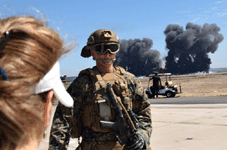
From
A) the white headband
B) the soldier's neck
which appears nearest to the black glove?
the soldier's neck

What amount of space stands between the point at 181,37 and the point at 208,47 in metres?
11.3

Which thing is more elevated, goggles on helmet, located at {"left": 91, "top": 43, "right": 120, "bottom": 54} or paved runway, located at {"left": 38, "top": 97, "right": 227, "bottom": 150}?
goggles on helmet, located at {"left": 91, "top": 43, "right": 120, "bottom": 54}

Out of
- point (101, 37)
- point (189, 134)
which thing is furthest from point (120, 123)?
point (189, 134)

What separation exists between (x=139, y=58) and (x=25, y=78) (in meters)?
105

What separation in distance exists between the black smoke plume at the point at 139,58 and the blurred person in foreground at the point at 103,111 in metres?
102

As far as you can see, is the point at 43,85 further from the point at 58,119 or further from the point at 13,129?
the point at 58,119

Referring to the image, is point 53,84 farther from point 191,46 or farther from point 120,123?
point 191,46

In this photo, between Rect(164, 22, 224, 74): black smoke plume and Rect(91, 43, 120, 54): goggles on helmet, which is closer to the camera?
Rect(91, 43, 120, 54): goggles on helmet

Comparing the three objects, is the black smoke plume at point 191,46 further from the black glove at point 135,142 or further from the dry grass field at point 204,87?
the black glove at point 135,142

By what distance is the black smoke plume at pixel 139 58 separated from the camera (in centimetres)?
10475

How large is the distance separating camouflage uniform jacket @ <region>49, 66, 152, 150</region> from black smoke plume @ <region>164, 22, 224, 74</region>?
303ft

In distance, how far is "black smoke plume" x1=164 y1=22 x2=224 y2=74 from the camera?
9300 cm

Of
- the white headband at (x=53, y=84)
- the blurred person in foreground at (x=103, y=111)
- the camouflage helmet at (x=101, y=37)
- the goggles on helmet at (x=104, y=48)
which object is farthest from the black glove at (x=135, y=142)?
the white headband at (x=53, y=84)

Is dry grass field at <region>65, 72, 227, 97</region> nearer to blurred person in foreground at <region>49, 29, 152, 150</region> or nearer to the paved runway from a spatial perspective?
the paved runway
